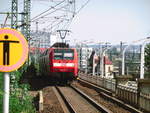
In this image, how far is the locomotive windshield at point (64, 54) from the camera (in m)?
22.1

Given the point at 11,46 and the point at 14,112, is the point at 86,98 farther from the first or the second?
the point at 11,46

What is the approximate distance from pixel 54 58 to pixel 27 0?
7243 mm

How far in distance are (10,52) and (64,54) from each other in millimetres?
18791

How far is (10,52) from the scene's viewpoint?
344cm

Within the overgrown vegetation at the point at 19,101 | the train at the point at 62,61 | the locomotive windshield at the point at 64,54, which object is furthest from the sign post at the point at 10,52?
the locomotive windshield at the point at 64,54

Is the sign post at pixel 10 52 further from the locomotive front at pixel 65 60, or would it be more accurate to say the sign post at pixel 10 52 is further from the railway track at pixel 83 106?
the locomotive front at pixel 65 60

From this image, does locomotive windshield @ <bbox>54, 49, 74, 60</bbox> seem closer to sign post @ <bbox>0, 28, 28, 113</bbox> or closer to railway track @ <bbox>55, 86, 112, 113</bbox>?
railway track @ <bbox>55, 86, 112, 113</bbox>

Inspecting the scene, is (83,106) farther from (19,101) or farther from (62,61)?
(62,61)

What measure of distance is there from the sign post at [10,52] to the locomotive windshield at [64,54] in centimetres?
1863

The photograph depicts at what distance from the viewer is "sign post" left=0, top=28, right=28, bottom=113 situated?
3.40 meters

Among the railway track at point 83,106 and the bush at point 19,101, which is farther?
the railway track at point 83,106

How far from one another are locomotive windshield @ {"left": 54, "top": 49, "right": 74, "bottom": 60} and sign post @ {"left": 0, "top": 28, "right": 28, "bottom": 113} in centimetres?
1863

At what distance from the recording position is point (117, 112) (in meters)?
12.4

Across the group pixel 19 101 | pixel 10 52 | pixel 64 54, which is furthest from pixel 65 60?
A: pixel 10 52
